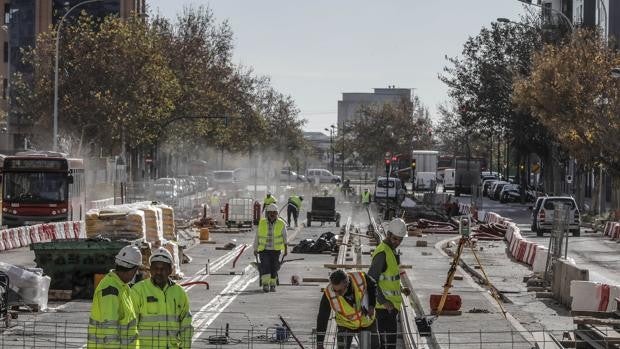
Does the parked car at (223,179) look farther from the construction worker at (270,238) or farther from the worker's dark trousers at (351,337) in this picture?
the worker's dark trousers at (351,337)

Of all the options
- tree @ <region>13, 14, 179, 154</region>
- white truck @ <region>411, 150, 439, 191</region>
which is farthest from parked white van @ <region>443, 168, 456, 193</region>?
tree @ <region>13, 14, 179, 154</region>

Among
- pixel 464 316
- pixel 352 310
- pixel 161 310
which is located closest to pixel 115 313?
pixel 161 310

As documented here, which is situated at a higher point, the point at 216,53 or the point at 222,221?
the point at 216,53

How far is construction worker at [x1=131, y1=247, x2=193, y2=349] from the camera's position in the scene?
35.3ft

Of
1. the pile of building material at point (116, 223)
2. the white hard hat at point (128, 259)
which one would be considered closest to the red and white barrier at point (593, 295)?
the pile of building material at point (116, 223)

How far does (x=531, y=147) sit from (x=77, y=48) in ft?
103

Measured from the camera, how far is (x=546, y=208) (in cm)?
5472

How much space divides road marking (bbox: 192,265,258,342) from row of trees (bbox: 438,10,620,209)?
3395 centimetres

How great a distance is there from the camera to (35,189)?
160 ft

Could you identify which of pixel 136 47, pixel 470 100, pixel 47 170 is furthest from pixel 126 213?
pixel 470 100

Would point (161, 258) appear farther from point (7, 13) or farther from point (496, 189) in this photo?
point (7, 13)

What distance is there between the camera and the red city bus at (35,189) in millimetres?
48812

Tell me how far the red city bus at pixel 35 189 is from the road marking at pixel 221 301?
15.6 m

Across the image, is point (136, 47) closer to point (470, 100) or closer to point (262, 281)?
point (470, 100)
